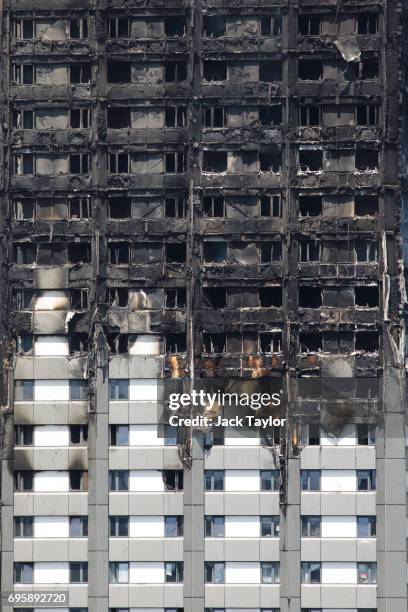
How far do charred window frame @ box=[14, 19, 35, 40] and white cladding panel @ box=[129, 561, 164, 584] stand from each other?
129ft

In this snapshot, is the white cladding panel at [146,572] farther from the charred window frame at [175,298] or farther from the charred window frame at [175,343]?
the charred window frame at [175,298]

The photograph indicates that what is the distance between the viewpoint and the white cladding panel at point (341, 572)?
8906 centimetres

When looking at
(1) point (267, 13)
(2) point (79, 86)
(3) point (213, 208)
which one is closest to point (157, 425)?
(3) point (213, 208)

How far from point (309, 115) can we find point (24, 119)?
21.0 m

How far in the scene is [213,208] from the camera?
90875mm

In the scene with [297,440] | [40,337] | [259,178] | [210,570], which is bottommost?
[210,570]

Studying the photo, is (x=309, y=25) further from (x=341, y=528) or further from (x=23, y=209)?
(x=341, y=528)

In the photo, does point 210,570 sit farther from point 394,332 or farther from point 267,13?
point 267,13

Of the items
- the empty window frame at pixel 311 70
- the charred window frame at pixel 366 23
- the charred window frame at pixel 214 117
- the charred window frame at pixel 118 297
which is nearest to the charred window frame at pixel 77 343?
the charred window frame at pixel 118 297

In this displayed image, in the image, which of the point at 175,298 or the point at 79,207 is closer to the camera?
the point at 175,298

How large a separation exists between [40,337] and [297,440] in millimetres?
20201

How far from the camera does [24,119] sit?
91875 millimetres

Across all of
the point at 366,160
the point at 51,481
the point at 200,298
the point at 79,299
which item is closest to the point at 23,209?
the point at 79,299

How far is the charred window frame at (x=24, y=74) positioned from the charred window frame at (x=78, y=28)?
3791mm
